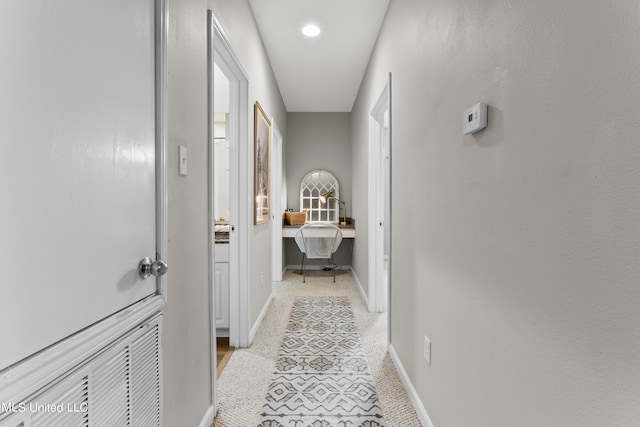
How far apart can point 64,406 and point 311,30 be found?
9.46ft

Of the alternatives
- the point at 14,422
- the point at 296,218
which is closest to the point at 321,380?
the point at 14,422

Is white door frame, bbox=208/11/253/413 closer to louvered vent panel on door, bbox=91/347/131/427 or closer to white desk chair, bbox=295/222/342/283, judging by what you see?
louvered vent panel on door, bbox=91/347/131/427

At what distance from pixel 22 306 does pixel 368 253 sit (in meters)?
2.96

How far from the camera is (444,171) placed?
4.54 feet

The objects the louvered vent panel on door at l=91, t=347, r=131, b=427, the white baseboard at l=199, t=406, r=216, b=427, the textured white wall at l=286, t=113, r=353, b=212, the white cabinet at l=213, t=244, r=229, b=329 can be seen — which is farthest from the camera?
the textured white wall at l=286, t=113, r=353, b=212

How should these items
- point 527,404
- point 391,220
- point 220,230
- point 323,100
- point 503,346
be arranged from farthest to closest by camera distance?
point 323,100 → point 220,230 → point 391,220 → point 503,346 → point 527,404

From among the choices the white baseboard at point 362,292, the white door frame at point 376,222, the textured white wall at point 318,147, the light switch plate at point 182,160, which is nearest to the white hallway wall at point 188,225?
the light switch plate at point 182,160

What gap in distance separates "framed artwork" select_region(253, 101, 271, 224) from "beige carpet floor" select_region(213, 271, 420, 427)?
0.93 m

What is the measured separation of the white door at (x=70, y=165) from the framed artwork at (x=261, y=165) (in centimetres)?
173

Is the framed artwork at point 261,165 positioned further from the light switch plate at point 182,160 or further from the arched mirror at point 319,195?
the arched mirror at point 319,195

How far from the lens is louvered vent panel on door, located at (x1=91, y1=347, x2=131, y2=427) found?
0.71 meters

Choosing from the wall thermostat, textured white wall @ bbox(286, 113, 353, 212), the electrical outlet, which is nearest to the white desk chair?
textured white wall @ bbox(286, 113, 353, 212)

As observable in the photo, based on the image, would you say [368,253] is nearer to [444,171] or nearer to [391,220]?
[391,220]

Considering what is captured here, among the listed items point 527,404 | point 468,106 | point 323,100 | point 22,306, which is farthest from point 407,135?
point 323,100
